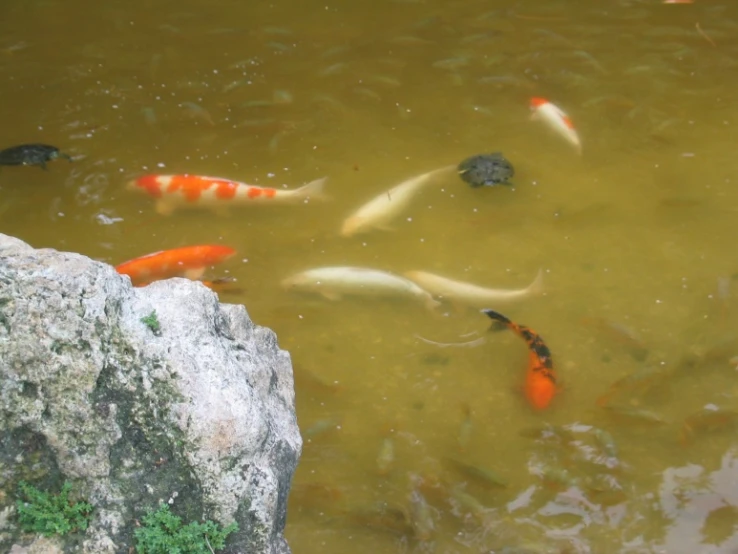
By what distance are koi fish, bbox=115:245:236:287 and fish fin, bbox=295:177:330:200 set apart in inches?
28.3

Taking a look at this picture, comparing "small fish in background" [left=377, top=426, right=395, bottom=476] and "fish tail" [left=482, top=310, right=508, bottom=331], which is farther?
"fish tail" [left=482, top=310, right=508, bottom=331]

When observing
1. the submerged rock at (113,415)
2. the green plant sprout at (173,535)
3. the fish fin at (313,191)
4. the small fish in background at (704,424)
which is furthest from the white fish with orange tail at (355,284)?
the green plant sprout at (173,535)

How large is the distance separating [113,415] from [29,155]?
3.46 m

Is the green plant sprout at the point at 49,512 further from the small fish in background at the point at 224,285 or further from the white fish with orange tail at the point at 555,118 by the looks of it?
the white fish with orange tail at the point at 555,118

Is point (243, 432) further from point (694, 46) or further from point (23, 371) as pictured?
point (694, 46)

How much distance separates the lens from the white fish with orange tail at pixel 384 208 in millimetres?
5199

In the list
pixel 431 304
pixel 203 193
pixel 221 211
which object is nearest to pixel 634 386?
pixel 431 304

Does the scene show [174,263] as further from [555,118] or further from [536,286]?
[555,118]

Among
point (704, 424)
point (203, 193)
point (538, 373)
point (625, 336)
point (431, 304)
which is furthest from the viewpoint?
point (203, 193)

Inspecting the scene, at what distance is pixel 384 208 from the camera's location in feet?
17.3

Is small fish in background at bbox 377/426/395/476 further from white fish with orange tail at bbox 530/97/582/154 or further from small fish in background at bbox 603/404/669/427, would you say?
white fish with orange tail at bbox 530/97/582/154

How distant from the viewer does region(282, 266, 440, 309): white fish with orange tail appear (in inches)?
188

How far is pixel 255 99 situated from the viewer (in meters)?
6.22

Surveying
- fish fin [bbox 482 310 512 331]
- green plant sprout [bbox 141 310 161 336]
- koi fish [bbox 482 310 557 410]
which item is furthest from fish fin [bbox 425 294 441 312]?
green plant sprout [bbox 141 310 161 336]
